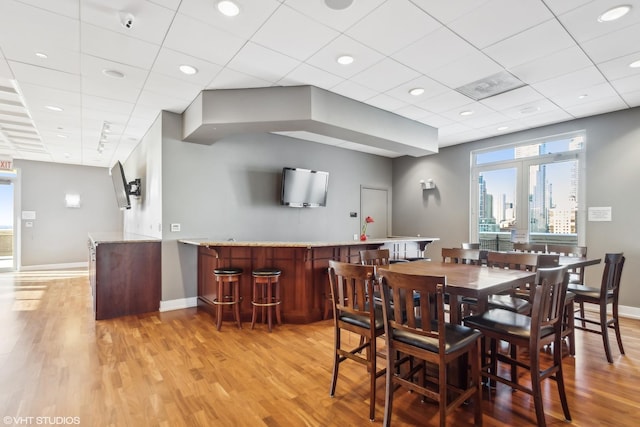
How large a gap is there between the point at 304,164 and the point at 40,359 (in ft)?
15.7

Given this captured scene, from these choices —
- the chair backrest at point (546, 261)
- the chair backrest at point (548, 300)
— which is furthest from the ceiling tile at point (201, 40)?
the chair backrest at point (546, 261)

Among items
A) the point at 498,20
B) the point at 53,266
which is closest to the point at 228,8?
the point at 498,20

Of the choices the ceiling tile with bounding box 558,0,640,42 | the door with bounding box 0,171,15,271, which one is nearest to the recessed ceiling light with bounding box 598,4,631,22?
the ceiling tile with bounding box 558,0,640,42

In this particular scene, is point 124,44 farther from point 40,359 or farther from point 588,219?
point 588,219

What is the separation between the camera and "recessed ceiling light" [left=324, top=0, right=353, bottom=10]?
246 cm

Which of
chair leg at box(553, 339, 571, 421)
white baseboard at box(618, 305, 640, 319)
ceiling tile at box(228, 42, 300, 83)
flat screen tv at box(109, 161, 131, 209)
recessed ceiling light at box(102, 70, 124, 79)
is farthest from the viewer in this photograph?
flat screen tv at box(109, 161, 131, 209)

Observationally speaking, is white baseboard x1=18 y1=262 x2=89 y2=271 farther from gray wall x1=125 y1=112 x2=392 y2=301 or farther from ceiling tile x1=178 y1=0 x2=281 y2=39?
ceiling tile x1=178 y1=0 x2=281 y2=39

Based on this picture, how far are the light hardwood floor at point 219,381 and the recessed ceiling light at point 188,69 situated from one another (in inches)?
120

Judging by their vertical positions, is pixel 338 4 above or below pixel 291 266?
above

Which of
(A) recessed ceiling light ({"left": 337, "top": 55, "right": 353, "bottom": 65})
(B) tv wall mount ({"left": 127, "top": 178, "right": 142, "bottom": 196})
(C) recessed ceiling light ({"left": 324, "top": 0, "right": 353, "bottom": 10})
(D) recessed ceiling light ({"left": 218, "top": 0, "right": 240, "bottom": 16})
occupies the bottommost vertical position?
(B) tv wall mount ({"left": 127, "top": 178, "right": 142, "bottom": 196})

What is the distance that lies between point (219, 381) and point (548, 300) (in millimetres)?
2520

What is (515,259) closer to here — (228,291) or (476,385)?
(476,385)

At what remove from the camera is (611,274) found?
325cm

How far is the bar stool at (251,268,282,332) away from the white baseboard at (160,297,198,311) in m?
1.45
